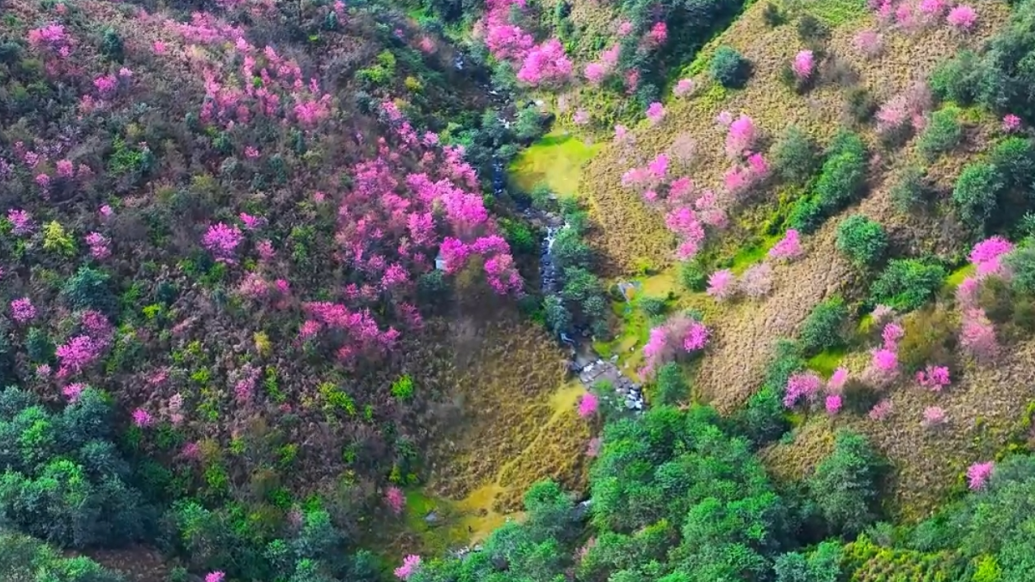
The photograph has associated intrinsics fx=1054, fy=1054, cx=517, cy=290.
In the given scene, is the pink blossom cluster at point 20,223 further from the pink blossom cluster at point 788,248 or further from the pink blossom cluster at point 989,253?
the pink blossom cluster at point 989,253

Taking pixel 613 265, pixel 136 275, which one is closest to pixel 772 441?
Answer: pixel 613 265

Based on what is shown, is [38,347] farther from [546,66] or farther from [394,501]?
[546,66]

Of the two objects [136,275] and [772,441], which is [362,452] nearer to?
[136,275]

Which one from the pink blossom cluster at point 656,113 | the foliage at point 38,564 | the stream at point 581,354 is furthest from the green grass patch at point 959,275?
the foliage at point 38,564

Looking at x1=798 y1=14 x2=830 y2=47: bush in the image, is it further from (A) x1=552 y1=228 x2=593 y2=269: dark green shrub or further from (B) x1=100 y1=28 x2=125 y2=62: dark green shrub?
(B) x1=100 y1=28 x2=125 y2=62: dark green shrub

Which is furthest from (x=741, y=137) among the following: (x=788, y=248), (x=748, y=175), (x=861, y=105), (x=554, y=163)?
(x=554, y=163)


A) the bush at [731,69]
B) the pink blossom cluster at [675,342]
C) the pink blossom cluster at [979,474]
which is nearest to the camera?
the pink blossom cluster at [979,474]

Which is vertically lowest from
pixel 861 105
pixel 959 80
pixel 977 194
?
pixel 977 194
